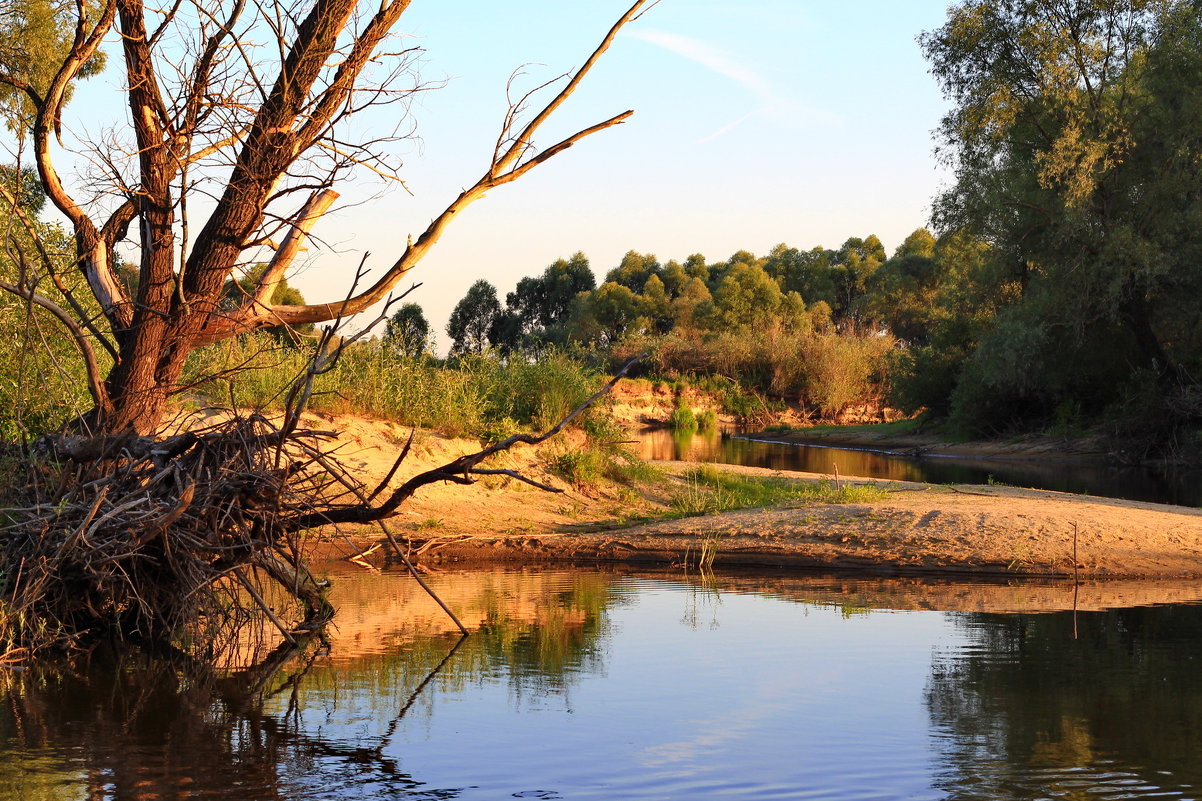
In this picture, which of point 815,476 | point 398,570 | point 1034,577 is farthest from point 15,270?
point 815,476

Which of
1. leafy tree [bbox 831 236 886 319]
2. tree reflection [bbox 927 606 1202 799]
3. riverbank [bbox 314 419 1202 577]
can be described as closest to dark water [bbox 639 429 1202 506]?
riverbank [bbox 314 419 1202 577]

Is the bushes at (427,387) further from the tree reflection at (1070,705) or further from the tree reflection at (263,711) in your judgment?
the tree reflection at (1070,705)

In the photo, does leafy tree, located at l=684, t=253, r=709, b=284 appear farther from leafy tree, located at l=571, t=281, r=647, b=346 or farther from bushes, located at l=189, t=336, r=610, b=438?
bushes, located at l=189, t=336, r=610, b=438

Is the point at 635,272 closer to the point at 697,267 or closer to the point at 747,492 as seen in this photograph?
the point at 697,267

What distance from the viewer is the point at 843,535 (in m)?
12.7

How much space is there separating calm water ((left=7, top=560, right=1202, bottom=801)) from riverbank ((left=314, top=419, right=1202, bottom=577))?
6.23ft

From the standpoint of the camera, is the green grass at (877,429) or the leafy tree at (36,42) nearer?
the leafy tree at (36,42)

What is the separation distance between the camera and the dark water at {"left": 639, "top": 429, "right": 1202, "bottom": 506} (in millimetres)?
22312

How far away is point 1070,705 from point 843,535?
5.59 metres

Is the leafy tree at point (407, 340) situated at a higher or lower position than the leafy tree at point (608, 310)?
lower

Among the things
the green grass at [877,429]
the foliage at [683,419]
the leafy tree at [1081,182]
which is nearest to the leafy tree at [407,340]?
the leafy tree at [1081,182]

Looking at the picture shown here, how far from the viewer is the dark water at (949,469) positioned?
2231 centimetres

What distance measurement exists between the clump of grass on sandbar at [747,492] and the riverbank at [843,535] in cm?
42

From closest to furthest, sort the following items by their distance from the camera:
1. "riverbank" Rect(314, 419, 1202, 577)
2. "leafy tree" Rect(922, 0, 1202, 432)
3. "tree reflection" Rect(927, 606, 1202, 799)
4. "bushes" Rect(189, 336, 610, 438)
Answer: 1. "tree reflection" Rect(927, 606, 1202, 799)
2. "riverbank" Rect(314, 419, 1202, 577)
3. "bushes" Rect(189, 336, 610, 438)
4. "leafy tree" Rect(922, 0, 1202, 432)
